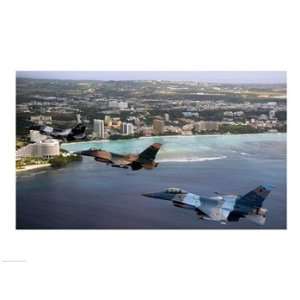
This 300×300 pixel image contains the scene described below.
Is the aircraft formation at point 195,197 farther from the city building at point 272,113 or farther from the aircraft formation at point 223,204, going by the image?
the city building at point 272,113

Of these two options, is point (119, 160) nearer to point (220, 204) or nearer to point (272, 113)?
point (220, 204)

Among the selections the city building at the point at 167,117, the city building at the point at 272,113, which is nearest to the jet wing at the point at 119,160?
the city building at the point at 167,117

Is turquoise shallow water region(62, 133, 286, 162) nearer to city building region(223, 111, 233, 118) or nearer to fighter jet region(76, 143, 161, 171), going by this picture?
fighter jet region(76, 143, 161, 171)

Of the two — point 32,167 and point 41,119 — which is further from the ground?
point 41,119

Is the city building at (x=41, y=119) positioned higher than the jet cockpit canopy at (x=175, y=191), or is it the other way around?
the city building at (x=41, y=119)

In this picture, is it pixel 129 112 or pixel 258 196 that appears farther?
pixel 129 112

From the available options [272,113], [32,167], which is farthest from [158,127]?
[32,167]
